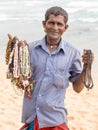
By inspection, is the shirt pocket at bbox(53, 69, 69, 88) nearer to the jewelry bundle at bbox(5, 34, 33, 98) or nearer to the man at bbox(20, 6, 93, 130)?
the man at bbox(20, 6, 93, 130)

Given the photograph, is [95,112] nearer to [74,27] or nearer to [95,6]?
[74,27]

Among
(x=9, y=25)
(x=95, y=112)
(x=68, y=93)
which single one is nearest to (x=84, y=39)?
(x=9, y=25)

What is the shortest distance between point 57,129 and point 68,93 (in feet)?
18.2

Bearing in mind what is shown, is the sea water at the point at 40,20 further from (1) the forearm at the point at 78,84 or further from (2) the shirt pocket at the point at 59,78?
(2) the shirt pocket at the point at 59,78

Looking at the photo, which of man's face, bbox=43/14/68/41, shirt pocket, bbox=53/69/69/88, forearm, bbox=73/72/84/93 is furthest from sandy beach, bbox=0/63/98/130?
man's face, bbox=43/14/68/41

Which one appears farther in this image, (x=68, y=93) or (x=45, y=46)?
(x=68, y=93)

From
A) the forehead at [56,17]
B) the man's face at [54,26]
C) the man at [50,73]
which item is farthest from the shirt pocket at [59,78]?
the forehead at [56,17]

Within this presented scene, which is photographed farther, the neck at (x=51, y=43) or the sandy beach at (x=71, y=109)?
the sandy beach at (x=71, y=109)

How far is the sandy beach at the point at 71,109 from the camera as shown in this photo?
6.79 metres

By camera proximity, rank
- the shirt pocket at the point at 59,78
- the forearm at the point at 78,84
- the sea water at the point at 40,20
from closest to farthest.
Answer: the shirt pocket at the point at 59,78 → the forearm at the point at 78,84 → the sea water at the point at 40,20

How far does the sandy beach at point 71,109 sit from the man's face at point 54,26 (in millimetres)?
2968

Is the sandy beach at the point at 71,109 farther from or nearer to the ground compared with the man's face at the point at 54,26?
nearer to the ground

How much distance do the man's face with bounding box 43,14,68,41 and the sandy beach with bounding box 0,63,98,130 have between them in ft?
9.74

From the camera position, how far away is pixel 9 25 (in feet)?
63.1
